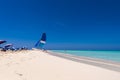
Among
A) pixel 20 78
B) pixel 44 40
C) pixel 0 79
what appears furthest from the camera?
pixel 44 40

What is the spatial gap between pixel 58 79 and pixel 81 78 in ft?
3.01

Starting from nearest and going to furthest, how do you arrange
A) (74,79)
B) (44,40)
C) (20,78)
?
(20,78) → (74,79) → (44,40)

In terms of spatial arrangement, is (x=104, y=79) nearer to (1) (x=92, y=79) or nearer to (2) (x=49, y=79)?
(1) (x=92, y=79)

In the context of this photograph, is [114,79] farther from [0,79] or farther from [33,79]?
[0,79]

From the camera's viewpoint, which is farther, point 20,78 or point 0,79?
point 20,78

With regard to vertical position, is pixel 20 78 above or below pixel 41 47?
below

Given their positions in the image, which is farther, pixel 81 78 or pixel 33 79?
pixel 81 78

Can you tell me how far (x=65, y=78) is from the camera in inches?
246

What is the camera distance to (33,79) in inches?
227

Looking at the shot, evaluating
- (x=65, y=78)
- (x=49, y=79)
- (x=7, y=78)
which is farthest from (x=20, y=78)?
(x=65, y=78)

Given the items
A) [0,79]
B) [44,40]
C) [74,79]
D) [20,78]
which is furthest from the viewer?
[44,40]

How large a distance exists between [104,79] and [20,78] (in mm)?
2923

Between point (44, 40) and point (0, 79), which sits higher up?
point (44, 40)

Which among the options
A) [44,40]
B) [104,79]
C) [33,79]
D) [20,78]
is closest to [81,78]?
[104,79]
